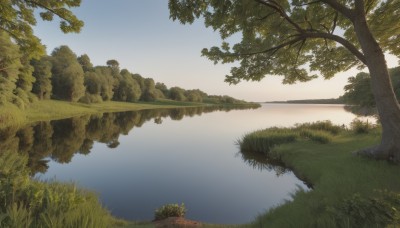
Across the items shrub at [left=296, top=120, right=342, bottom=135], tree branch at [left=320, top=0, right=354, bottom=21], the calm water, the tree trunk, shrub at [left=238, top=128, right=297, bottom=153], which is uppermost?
tree branch at [left=320, top=0, right=354, bottom=21]

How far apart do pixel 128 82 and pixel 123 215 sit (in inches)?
3282

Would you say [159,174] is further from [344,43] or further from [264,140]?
[344,43]

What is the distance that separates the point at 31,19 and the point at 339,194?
47.0 feet

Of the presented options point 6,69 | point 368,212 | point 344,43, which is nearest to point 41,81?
point 6,69

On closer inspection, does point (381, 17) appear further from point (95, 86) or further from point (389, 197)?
point (95, 86)

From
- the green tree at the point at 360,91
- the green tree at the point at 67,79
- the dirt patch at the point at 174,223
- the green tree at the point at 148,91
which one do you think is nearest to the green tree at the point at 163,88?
the green tree at the point at 148,91

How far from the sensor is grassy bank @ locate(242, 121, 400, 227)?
15.8ft

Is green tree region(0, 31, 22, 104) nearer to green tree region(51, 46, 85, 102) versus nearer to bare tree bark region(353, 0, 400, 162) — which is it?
green tree region(51, 46, 85, 102)

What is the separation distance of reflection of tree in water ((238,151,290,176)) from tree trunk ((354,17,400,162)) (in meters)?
6.15

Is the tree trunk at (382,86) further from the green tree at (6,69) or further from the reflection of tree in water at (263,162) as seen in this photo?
the green tree at (6,69)

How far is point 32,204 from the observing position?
17.7 ft

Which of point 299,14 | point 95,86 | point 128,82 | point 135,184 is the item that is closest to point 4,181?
point 135,184

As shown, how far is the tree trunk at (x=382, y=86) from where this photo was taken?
30.4 feet

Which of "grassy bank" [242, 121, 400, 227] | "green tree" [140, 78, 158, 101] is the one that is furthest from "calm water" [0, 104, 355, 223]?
"green tree" [140, 78, 158, 101]
